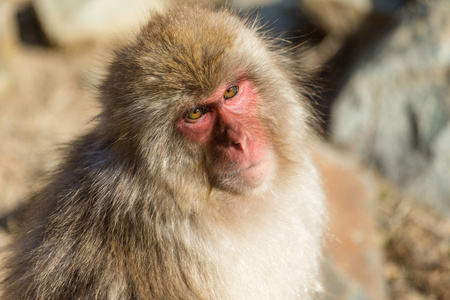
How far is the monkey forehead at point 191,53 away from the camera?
2074 mm

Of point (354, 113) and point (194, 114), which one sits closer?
point (194, 114)

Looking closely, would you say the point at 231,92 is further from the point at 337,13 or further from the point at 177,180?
the point at 337,13

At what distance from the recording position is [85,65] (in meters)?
5.78

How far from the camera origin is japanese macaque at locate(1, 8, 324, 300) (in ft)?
6.90

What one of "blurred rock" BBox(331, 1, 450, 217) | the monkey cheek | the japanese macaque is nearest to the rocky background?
"blurred rock" BBox(331, 1, 450, 217)

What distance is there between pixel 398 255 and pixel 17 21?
4819 mm

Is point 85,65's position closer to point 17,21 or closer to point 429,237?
point 17,21

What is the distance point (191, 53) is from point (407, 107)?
2.91 meters

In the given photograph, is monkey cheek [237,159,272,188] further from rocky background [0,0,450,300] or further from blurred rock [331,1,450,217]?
blurred rock [331,1,450,217]

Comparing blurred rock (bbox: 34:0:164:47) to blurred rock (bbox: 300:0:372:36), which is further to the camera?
blurred rock (bbox: 34:0:164:47)

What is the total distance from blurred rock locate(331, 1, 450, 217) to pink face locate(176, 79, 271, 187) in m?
2.57

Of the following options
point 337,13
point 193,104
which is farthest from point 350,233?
point 337,13

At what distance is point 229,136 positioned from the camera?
6.75 ft

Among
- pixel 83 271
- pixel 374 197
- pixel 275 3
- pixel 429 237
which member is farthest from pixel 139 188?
pixel 275 3
